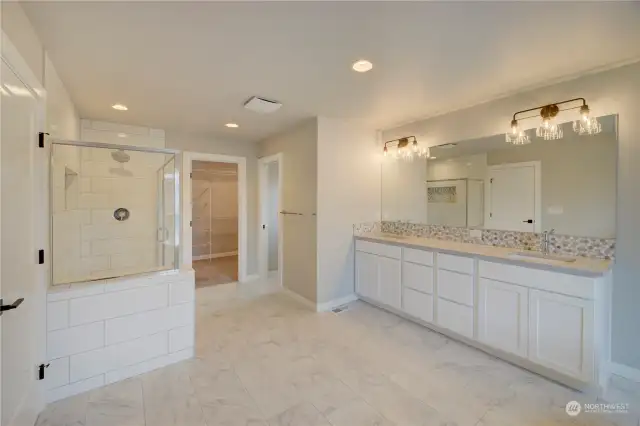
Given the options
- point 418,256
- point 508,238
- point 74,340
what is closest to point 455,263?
point 418,256

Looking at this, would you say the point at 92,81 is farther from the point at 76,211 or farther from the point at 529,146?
the point at 529,146

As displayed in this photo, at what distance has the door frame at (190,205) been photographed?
440cm

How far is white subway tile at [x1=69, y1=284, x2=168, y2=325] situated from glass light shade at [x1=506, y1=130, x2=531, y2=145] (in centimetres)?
333

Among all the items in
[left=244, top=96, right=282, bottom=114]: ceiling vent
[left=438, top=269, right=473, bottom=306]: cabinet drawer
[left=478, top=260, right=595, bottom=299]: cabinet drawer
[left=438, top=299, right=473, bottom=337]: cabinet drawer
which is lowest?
[left=438, top=299, right=473, bottom=337]: cabinet drawer

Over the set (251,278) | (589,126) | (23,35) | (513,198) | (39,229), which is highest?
(23,35)

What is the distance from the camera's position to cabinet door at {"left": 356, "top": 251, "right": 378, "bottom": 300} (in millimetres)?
3680

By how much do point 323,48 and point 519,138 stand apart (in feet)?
6.56

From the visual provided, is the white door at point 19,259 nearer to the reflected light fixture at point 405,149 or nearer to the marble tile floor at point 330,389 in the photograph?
the marble tile floor at point 330,389

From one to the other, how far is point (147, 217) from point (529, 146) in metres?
4.41

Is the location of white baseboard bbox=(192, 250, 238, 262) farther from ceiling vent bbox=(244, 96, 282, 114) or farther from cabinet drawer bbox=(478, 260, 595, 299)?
cabinet drawer bbox=(478, 260, 595, 299)

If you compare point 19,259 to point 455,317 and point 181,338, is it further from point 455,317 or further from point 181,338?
point 455,317

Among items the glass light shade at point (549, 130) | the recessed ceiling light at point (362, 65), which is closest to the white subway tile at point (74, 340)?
the recessed ceiling light at point (362, 65)

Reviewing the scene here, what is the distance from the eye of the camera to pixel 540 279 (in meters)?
2.26

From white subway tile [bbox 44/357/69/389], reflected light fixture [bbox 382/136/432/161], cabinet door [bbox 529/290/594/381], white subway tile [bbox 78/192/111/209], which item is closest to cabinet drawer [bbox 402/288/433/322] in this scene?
cabinet door [bbox 529/290/594/381]
